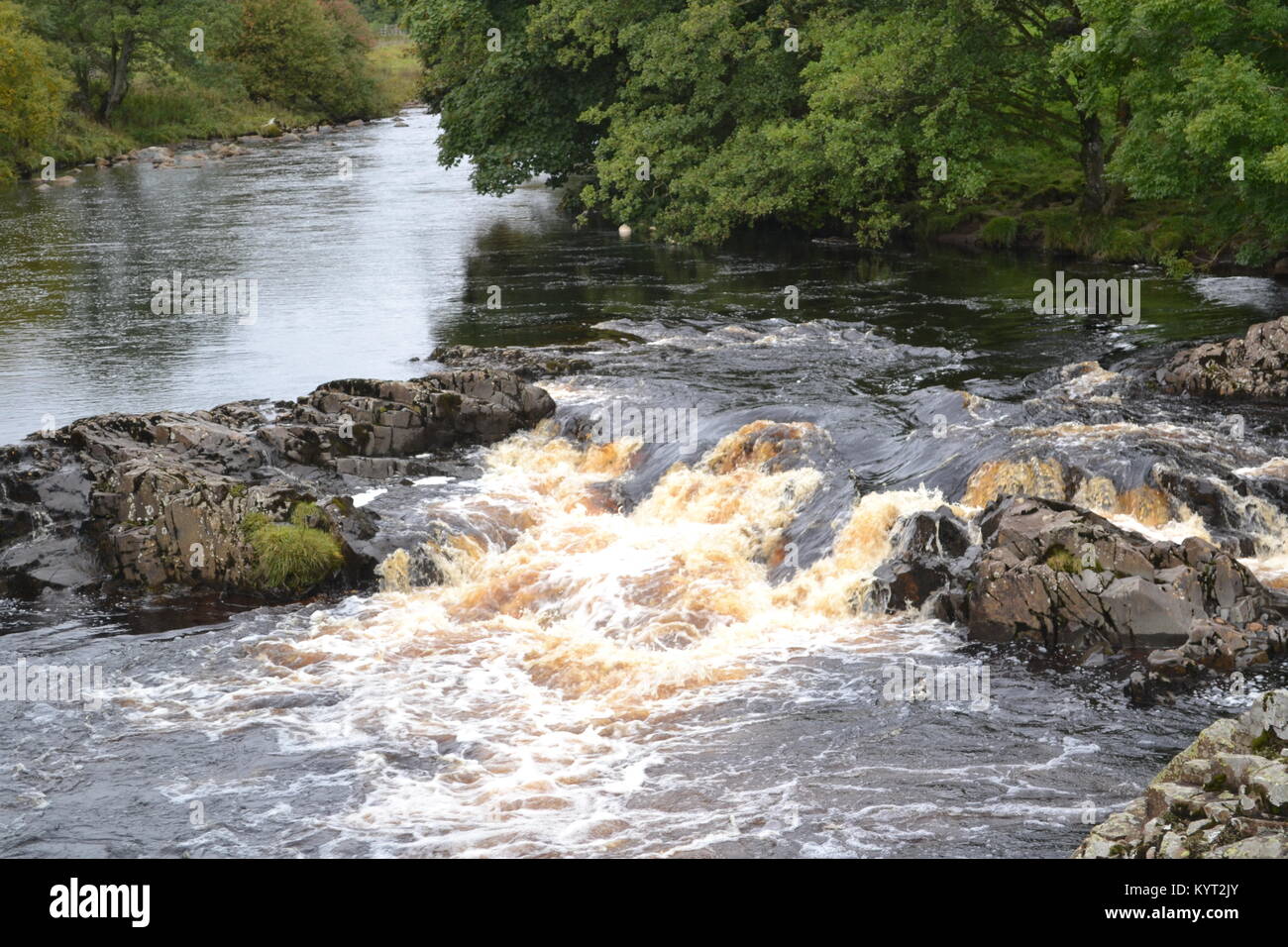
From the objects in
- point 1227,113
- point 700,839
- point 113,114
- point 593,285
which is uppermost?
point 113,114

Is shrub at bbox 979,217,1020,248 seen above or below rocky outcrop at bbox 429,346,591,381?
above

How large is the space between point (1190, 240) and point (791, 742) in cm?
2546

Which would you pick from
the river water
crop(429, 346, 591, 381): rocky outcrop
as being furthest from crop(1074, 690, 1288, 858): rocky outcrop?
crop(429, 346, 591, 381): rocky outcrop

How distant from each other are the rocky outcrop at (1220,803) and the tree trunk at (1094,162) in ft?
93.0

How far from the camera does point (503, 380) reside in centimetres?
2603

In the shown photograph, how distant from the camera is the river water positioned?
13203 millimetres

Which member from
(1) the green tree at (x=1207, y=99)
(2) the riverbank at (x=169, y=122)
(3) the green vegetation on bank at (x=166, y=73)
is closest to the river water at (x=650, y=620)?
(1) the green tree at (x=1207, y=99)

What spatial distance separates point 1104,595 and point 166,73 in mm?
79376

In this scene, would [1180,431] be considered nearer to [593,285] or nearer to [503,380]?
[503,380]

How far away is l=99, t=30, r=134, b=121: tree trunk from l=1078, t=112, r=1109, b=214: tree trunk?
199 ft

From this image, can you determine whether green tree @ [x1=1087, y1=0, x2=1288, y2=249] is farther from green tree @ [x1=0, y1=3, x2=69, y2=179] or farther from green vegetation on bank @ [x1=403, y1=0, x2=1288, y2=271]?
green tree @ [x1=0, y1=3, x2=69, y2=179]

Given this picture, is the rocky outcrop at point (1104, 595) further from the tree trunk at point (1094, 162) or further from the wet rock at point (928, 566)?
the tree trunk at point (1094, 162)

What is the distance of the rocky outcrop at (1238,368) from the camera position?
2355 centimetres
